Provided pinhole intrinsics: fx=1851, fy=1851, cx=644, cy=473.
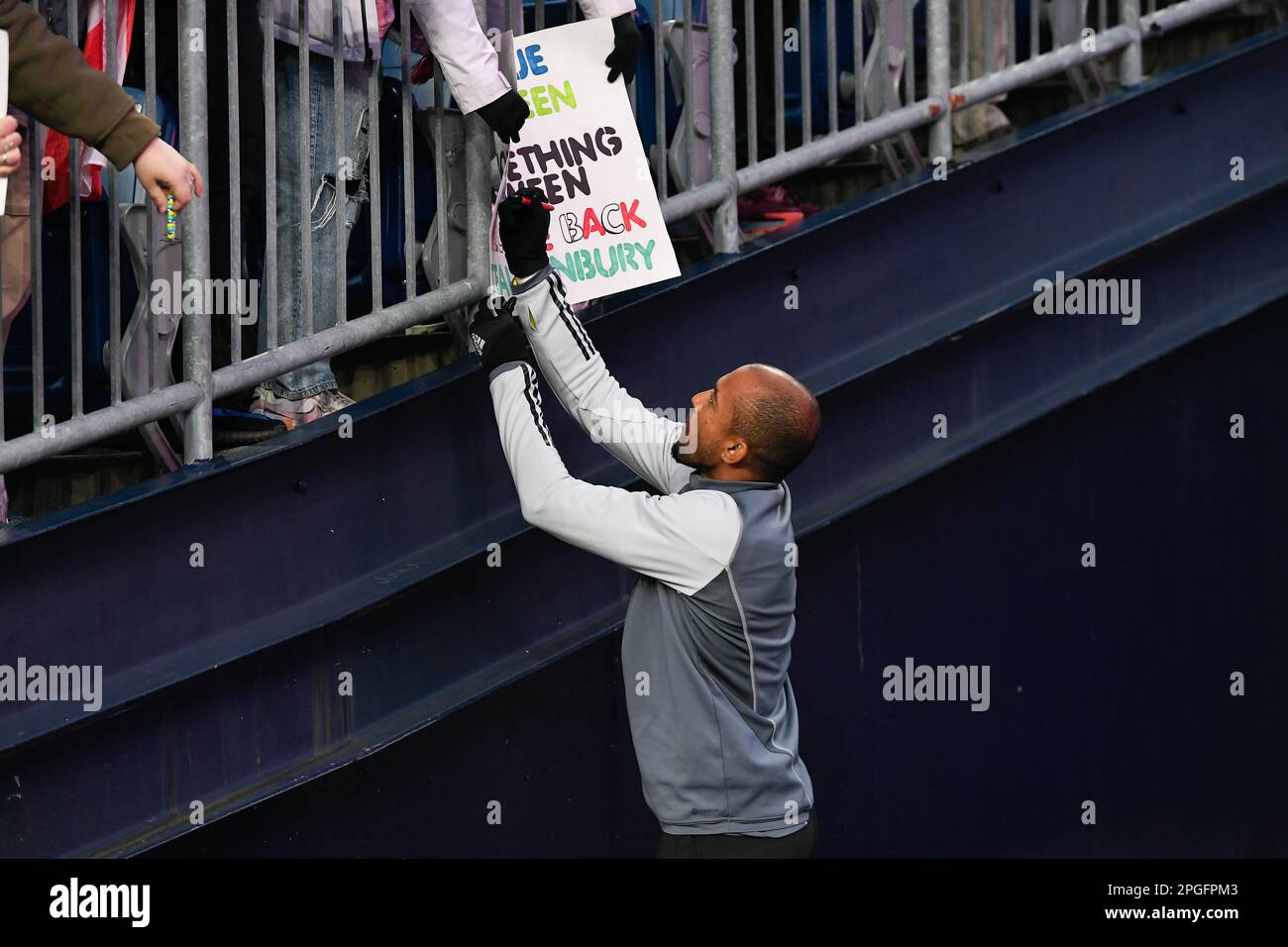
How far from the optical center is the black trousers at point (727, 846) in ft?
13.8

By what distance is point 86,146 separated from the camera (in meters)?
A: 4.55

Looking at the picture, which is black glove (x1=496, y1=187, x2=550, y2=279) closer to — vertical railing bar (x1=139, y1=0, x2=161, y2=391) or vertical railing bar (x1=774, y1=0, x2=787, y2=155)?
vertical railing bar (x1=139, y1=0, x2=161, y2=391)

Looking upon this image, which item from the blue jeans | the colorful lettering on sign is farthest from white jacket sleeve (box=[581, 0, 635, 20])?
the blue jeans

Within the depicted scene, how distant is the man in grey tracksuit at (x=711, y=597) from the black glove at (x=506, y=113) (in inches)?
33.3

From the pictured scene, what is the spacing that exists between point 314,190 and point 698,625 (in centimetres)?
170

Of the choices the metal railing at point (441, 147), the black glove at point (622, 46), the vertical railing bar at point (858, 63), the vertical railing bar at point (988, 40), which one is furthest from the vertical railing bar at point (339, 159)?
the vertical railing bar at point (988, 40)

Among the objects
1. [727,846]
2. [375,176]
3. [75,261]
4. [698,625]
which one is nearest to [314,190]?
[375,176]

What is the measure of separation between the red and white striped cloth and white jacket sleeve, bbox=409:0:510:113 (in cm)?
74

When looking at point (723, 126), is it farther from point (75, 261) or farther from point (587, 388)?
point (75, 261)

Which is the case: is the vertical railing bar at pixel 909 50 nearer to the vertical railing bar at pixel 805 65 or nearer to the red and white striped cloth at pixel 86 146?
the vertical railing bar at pixel 805 65

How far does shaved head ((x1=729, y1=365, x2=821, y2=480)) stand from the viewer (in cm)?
420

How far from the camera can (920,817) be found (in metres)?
5.79
